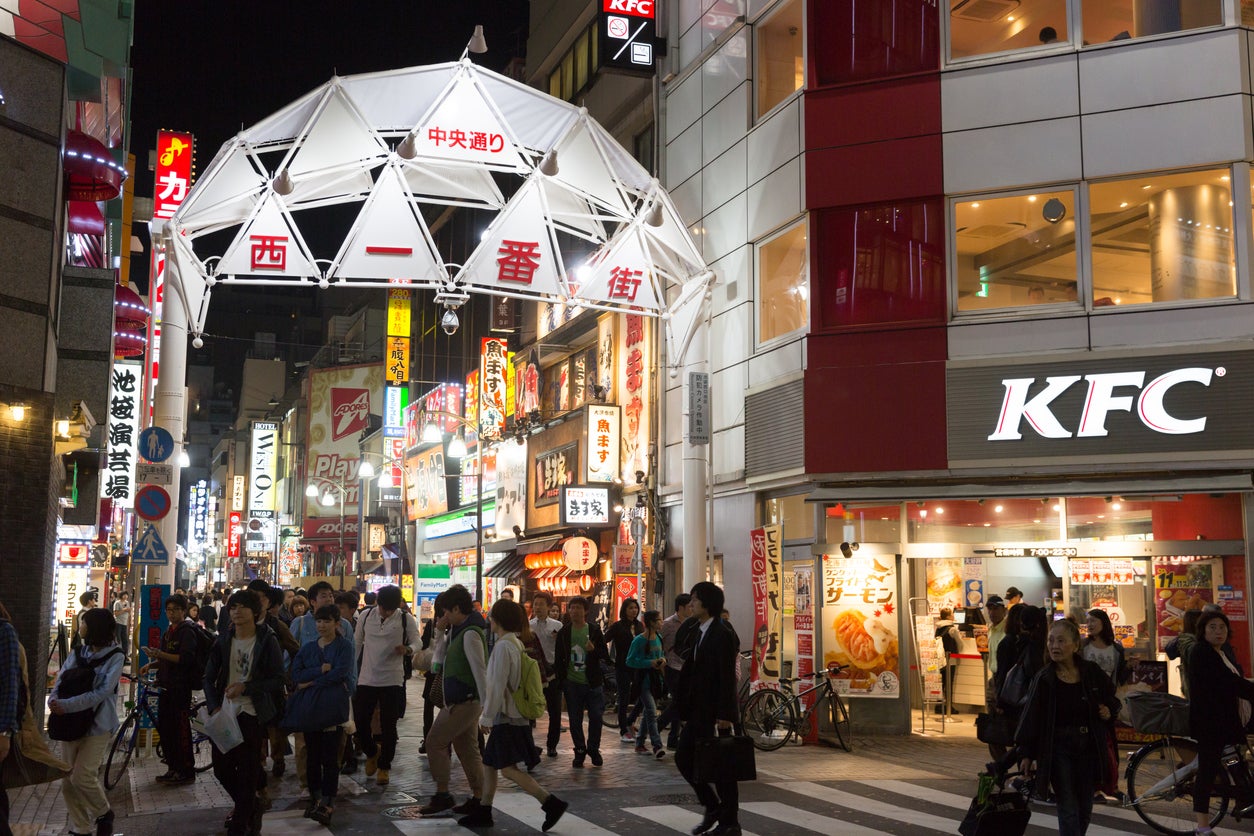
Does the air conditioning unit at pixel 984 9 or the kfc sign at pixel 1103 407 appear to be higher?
the air conditioning unit at pixel 984 9

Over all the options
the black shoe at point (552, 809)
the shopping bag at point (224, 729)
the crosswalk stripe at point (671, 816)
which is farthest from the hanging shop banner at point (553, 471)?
the shopping bag at point (224, 729)

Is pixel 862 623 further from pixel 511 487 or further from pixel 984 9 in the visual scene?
pixel 511 487

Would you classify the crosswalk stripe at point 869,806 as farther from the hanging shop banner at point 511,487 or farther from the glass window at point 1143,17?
the hanging shop banner at point 511,487

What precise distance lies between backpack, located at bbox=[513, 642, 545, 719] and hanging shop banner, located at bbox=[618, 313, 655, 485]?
15097 mm

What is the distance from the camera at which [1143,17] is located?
16.4 metres

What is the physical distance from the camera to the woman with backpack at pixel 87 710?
8609 mm

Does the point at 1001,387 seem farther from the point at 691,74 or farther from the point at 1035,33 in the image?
the point at 691,74

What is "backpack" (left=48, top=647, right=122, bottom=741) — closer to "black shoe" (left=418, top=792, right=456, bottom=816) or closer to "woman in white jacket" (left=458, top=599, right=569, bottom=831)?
"woman in white jacket" (left=458, top=599, right=569, bottom=831)

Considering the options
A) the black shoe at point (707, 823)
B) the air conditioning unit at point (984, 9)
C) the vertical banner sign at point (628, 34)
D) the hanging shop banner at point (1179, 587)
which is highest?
the vertical banner sign at point (628, 34)

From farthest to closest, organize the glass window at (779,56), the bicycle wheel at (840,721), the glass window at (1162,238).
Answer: the glass window at (779,56)
the bicycle wheel at (840,721)
the glass window at (1162,238)

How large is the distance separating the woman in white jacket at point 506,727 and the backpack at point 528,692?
0.03 m

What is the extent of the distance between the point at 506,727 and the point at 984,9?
1303 centimetres

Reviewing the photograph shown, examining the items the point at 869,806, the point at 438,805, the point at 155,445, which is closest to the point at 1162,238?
the point at 869,806

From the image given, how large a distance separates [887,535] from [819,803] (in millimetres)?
6672
